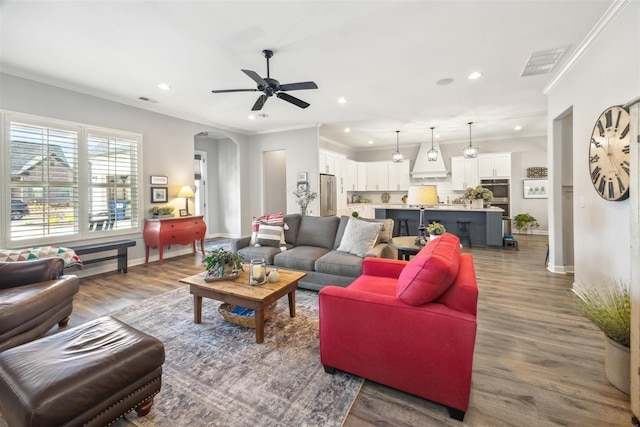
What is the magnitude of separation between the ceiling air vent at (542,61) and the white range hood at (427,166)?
4.83 metres

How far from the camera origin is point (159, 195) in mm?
5312

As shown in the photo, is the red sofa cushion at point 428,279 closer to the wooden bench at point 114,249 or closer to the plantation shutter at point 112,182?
the wooden bench at point 114,249

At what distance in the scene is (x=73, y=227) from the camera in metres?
4.18

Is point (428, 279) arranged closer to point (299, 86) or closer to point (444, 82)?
point (299, 86)

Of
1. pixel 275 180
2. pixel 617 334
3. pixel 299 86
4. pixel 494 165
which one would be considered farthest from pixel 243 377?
pixel 494 165

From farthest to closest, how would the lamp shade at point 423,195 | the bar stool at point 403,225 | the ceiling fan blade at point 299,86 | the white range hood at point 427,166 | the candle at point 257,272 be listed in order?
the white range hood at point 427,166, the bar stool at point 403,225, the lamp shade at point 423,195, the ceiling fan blade at point 299,86, the candle at point 257,272

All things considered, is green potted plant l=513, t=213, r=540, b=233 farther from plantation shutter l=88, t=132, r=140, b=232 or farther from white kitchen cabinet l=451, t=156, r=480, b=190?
plantation shutter l=88, t=132, r=140, b=232

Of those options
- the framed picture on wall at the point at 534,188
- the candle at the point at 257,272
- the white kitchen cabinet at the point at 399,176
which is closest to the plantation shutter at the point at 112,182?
the candle at the point at 257,272

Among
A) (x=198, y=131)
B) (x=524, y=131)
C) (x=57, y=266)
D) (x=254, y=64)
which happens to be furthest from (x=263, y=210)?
(x=524, y=131)

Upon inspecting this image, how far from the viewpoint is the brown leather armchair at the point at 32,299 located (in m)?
2.02

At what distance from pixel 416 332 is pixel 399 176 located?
8044 millimetres

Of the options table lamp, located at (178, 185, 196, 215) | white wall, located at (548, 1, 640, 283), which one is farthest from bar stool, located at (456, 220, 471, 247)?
table lamp, located at (178, 185, 196, 215)

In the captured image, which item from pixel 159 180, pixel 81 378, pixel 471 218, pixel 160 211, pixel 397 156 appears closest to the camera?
pixel 81 378

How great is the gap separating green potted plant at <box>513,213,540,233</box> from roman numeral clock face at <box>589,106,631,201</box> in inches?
217
